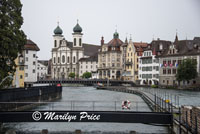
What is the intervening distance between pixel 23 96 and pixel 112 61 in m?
93.8

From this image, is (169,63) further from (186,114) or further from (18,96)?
(186,114)

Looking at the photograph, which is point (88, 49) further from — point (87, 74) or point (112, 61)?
point (112, 61)

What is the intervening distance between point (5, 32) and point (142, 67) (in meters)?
83.9

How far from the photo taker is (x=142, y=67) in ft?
381

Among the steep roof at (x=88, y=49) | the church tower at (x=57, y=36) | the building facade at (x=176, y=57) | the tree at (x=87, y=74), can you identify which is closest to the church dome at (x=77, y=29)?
the steep roof at (x=88, y=49)

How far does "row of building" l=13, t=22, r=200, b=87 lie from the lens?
84.8 m

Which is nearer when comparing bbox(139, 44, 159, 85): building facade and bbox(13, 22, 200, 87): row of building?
bbox(13, 22, 200, 87): row of building

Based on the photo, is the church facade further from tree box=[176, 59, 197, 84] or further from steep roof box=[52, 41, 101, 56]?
tree box=[176, 59, 197, 84]

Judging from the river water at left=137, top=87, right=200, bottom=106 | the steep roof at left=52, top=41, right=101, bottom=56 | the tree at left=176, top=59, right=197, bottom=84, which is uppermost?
the steep roof at left=52, top=41, right=101, bottom=56

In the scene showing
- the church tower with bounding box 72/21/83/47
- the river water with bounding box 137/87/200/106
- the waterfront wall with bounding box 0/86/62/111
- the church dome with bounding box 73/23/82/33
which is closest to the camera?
the waterfront wall with bounding box 0/86/62/111

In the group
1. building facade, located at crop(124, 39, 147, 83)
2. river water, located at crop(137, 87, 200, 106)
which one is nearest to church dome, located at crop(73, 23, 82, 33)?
building facade, located at crop(124, 39, 147, 83)

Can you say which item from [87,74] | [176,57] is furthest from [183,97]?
[87,74]

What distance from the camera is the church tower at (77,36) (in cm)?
18062

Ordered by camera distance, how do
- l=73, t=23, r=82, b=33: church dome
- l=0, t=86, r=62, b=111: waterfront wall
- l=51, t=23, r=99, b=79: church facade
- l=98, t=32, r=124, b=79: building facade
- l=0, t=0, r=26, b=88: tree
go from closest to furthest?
1. l=0, t=0, r=26, b=88: tree
2. l=0, t=86, r=62, b=111: waterfront wall
3. l=98, t=32, r=124, b=79: building facade
4. l=51, t=23, r=99, b=79: church facade
5. l=73, t=23, r=82, b=33: church dome
